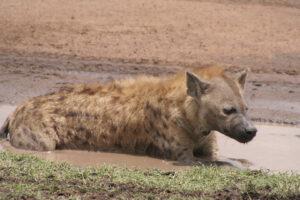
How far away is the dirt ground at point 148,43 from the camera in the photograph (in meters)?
11.9

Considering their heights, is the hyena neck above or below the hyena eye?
below

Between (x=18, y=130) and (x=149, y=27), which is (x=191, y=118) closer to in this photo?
(x=18, y=130)

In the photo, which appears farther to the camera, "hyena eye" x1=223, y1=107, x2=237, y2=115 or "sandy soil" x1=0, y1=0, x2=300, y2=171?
"sandy soil" x1=0, y1=0, x2=300, y2=171

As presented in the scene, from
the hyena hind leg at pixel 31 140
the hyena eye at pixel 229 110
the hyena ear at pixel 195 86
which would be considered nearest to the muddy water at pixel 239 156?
the hyena hind leg at pixel 31 140

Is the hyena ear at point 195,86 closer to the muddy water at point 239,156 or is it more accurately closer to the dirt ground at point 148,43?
the muddy water at point 239,156

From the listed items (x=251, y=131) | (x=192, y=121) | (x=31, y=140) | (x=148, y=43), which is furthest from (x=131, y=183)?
(x=148, y=43)

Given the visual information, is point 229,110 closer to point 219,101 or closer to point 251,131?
point 219,101

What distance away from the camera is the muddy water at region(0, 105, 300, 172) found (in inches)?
307

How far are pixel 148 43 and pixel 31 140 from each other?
6272 millimetres

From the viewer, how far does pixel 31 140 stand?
27.0 feet

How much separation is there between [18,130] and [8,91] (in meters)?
3.14

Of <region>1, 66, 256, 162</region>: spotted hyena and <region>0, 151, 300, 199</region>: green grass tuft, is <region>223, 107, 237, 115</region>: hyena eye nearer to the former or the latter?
<region>1, 66, 256, 162</region>: spotted hyena

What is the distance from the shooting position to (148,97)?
8.22 meters

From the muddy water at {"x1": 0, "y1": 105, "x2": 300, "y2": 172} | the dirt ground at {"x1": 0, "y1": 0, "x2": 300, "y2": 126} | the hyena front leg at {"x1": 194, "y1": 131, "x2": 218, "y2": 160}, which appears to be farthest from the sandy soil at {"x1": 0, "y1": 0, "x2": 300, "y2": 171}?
the hyena front leg at {"x1": 194, "y1": 131, "x2": 218, "y2": 160}
